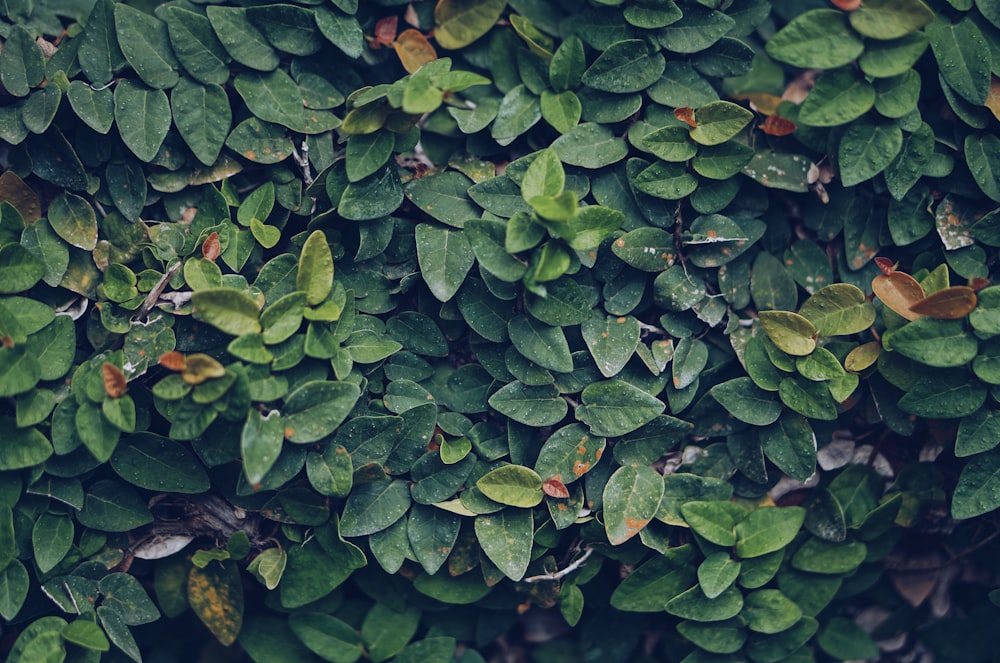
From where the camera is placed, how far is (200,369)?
1.84 metres

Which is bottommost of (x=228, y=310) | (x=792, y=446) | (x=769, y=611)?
(x=769, y=611)

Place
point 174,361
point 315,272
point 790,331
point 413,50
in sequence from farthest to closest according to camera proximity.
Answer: point 413,50, point 790,331, point 315,272, point 174,361

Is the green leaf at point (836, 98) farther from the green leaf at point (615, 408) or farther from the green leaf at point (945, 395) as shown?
the green leaf at point (615, 408)

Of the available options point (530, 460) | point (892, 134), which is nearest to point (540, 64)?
point (892, 134)

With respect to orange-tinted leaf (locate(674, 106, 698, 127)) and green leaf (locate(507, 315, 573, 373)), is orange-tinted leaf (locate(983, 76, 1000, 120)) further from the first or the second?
green leaf (locate(507, 315, 573, 373))

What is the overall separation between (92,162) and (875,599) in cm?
249

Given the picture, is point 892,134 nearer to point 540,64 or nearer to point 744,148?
point 744,148

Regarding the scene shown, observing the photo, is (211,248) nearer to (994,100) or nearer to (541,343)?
(541,343)

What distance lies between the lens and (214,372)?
1.82 meters

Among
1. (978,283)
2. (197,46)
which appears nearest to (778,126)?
(978,283)

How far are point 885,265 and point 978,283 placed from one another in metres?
0.22

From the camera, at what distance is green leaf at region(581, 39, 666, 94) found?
2.13 meters

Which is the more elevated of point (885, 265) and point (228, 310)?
point (228, 310)

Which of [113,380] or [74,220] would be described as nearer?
[113,380]
